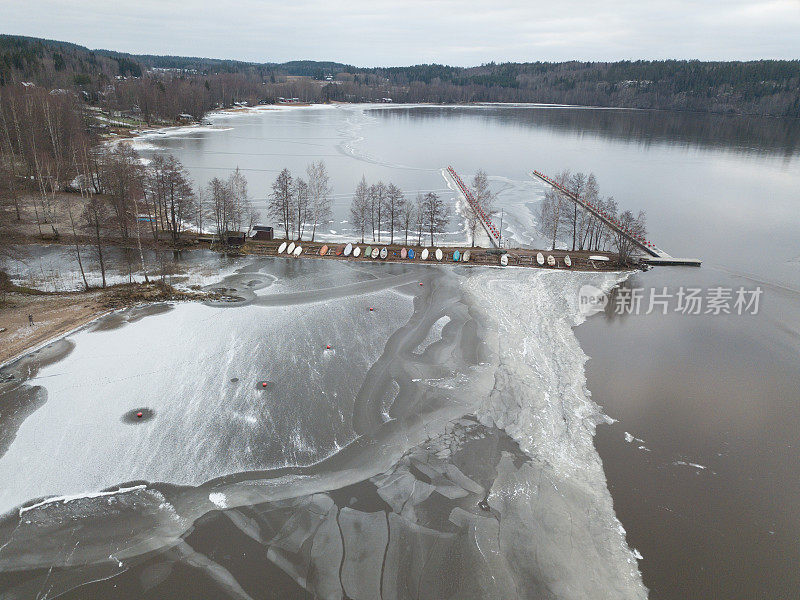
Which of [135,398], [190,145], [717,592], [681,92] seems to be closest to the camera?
[717,592]

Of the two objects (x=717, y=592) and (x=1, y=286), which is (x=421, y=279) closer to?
(x=717, y=592)

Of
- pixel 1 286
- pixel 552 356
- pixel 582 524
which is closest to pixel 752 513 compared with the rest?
pixel 582 524

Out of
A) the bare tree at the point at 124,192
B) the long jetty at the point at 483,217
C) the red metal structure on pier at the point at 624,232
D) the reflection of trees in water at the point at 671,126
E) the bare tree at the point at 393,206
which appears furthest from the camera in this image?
the reflection of trees in water at the point at 671,126

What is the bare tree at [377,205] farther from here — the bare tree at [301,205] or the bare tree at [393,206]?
the bare tree at [301,205]

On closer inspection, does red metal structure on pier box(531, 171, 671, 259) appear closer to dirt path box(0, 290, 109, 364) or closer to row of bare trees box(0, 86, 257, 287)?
row of bare trees box(0, 86, 257, 287)

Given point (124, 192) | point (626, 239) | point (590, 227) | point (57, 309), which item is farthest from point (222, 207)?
point (626, 239)

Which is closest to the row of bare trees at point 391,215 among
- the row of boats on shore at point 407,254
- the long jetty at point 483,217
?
the row of boats on shore at point 407,254

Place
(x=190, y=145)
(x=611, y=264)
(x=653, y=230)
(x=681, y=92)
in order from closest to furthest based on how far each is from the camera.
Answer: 1. (x=611, y=264)
2. (x=653, y=230)
3. (x=190, y=145)
4. (x=681, y=92)
